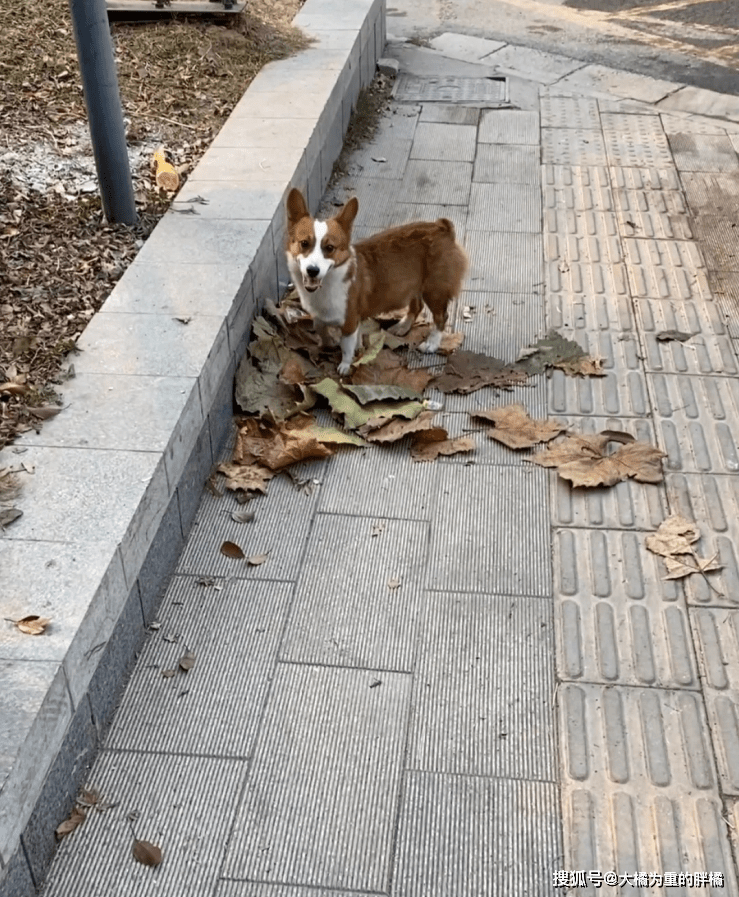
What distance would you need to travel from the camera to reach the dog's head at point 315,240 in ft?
15.9

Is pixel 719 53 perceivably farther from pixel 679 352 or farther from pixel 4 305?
pixel 4 305

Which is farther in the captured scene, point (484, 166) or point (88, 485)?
point (484, 166)

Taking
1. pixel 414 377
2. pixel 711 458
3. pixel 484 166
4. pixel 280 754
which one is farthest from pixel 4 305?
pixel 484 166

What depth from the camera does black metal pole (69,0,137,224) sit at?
5250 millimetres

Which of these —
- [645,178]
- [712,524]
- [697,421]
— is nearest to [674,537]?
[712,524]

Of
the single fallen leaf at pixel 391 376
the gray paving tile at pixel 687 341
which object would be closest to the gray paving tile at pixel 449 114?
the gray paving tile at pixel 687 341

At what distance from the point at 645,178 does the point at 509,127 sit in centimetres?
143

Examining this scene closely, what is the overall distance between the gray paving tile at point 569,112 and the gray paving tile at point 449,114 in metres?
0.60

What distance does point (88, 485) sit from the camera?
3670 millimetres

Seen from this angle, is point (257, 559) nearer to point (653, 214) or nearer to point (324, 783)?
point (324, 783)

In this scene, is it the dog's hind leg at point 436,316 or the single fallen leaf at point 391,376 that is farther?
the dog's hind leg at point 436,316

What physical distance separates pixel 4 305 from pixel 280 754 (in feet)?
8.57

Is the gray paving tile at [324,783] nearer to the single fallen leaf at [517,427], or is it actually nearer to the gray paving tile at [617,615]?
the gray paving tile at [617,615]

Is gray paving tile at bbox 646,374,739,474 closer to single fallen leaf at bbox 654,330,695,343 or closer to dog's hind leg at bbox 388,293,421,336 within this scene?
single fallen leaf at bbox 654,330,695,343
